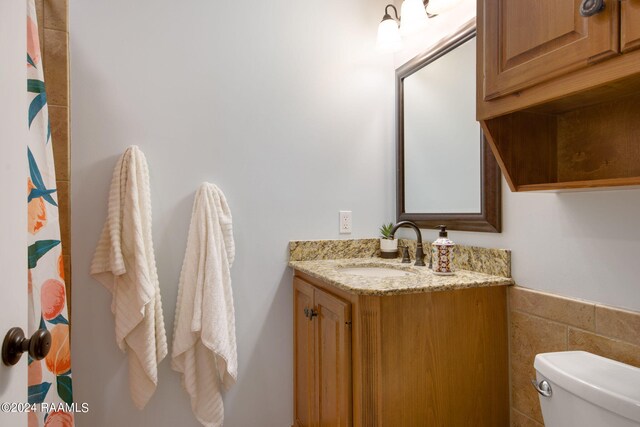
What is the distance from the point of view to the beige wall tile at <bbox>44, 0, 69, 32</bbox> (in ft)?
4.66

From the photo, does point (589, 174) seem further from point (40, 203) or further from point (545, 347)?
point (40, 203)

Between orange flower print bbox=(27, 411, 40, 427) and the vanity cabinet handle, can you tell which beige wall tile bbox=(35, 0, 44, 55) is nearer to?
orange flower print bbox=(27, 411, 40, 427)

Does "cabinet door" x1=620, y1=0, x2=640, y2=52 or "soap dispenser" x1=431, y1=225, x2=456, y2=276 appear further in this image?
"soap dispenser" x1=431, y1=225, x2=456, y2=276

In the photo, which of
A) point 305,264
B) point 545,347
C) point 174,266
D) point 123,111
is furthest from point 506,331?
point 123,111

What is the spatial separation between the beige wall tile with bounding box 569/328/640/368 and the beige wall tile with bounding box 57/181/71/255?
72.5 inches

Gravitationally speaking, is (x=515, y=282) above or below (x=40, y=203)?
below

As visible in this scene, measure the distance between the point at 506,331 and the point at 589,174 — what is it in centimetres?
60

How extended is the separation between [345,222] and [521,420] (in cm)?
110

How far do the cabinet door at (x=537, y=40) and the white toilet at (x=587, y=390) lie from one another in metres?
0.70

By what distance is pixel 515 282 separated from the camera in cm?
130

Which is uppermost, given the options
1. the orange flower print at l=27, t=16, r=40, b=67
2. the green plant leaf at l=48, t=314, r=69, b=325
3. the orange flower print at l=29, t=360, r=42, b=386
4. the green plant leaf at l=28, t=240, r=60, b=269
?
the orange flower print at l=27, t=16, r=40, b=67

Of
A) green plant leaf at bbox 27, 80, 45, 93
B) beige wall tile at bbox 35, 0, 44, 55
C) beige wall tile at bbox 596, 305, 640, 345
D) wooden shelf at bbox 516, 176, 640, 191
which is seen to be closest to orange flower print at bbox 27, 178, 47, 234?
green plant leaf at bbox 27, 80, 45, 93

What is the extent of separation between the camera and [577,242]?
1.10m

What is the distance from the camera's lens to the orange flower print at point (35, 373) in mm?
1011
